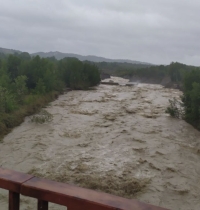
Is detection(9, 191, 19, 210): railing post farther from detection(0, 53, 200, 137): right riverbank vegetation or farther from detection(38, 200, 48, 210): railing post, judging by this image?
detection(0, 53, 200, 137): right riverbank vegetation

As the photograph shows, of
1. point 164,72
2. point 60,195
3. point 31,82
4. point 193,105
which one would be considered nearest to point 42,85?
point 31,82

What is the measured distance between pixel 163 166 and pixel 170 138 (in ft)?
12.1

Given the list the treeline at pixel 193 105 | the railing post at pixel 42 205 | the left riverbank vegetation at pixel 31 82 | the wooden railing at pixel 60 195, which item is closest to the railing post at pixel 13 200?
the wooden railing at pixel 60 195

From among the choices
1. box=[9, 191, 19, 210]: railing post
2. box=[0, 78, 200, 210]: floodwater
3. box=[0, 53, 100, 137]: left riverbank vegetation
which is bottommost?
Result: box=[0, 78, 200, 210]: floodwater

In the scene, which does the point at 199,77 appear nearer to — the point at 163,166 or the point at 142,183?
the point at 163,166

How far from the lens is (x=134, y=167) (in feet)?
30.8

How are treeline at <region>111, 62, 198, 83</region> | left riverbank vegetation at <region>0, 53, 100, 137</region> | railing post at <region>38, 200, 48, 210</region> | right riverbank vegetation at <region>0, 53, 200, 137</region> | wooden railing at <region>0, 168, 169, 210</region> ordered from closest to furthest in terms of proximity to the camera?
1. wooden railing at <region>0, 168, 169, 210</region>
2. railing post at <region>38, 200, 48, 210</region>
3. left riverbank vegetation at <region>0, 53, 100, 137</region>
4. right riverbank vegetation at <region>0, 53, 200, 137</region>
5. treeline at <region>111, 62, 198, 83</region>

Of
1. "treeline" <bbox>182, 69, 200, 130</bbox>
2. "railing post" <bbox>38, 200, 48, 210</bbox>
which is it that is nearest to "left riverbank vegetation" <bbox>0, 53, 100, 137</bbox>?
"treeline" <bbox>182, 69, 200, 130</bbox>

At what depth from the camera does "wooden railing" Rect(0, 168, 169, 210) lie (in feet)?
5.10

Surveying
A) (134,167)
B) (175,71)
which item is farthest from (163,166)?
(175,71)

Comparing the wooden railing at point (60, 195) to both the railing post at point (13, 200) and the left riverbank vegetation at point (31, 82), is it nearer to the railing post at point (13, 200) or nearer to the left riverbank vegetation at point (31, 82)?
the railing post at point (13, 200)

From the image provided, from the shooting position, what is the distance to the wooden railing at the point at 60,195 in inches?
61.2

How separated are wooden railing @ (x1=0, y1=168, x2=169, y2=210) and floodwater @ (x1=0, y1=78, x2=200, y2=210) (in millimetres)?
5434

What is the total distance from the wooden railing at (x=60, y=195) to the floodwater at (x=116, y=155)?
5.43 metres
